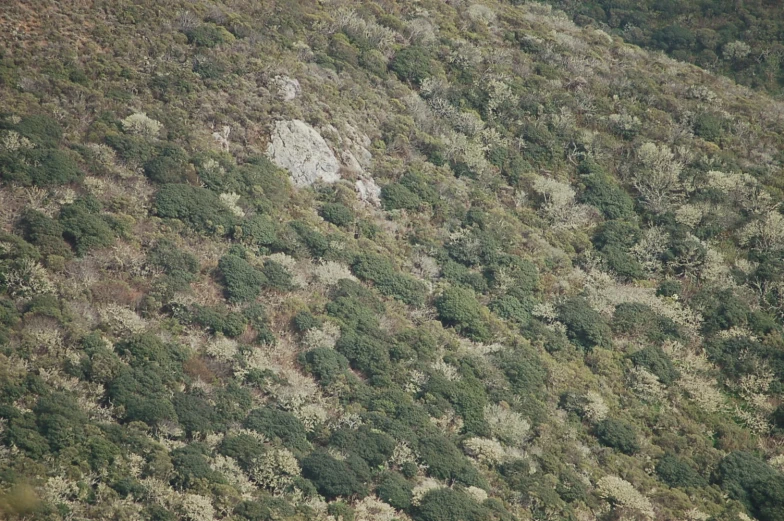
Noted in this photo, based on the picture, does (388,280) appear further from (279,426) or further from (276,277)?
(279,426)

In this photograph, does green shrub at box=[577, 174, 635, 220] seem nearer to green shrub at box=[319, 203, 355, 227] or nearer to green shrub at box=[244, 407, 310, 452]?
green shrub at box=[319, 203, 355, 227]

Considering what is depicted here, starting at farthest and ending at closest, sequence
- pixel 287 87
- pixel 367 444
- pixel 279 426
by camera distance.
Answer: pixel 287 87, pixel 367 444, pixel 279 426

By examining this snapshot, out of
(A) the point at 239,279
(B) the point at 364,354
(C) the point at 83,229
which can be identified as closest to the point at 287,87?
(A) the point at 239,279

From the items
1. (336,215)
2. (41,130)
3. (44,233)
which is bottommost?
(44,233)

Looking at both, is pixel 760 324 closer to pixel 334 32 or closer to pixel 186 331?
pixel 186 331

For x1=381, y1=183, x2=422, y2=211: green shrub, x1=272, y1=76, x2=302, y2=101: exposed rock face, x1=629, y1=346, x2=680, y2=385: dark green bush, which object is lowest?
x1=381, y1=183, x2=422, y2=211: green shrub

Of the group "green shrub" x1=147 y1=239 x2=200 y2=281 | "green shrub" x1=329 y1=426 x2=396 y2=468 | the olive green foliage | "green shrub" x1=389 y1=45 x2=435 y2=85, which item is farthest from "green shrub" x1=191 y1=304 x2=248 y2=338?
"green shrub" x1=389 y1=45 x2=435 y2=85

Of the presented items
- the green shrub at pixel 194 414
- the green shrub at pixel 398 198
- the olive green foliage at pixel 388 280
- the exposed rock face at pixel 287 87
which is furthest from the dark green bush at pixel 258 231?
the green shrub at pixel 194 414

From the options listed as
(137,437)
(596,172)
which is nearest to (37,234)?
(137,437)
